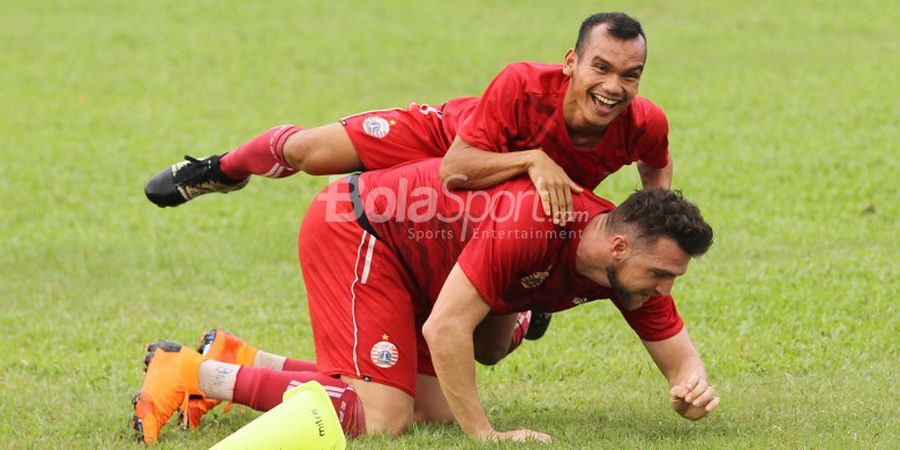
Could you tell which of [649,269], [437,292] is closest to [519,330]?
[437,292]

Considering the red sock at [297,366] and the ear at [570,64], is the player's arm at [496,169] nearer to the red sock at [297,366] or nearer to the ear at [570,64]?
the ear at [570,64]

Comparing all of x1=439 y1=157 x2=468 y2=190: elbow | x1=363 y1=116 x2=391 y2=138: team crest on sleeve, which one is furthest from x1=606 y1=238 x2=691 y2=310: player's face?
x1=363 y1=116 x2=391 y2=138: team crest on sleeve

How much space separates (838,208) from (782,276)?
2746mm

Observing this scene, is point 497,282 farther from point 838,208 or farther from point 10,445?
point 838,208

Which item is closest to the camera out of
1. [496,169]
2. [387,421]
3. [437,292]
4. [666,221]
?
[666,221]

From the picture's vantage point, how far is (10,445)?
7.16m

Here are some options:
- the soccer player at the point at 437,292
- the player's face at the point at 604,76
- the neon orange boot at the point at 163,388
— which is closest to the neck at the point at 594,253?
the soccer player at the point at 437,292

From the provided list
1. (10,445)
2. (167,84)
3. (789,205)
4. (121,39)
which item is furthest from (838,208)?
(121,39)

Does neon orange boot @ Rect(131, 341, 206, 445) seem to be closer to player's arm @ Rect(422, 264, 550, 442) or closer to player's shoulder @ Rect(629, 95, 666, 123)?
player's arm @ Rect(422, 264, 550, 442)

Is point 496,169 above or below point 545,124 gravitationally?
below

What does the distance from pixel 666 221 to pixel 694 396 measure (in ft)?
2.96

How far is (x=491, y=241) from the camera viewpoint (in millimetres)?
6477

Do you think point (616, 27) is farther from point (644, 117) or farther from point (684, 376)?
point (684, 376)

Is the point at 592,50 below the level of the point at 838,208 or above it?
above
